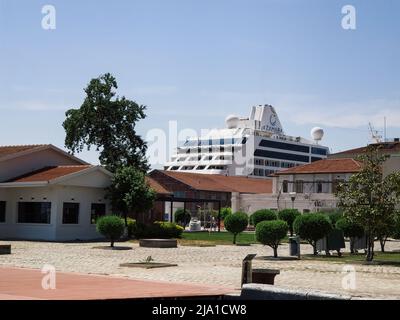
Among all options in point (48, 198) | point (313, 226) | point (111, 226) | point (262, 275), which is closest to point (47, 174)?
point (48, 198)

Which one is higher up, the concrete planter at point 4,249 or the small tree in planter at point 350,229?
the small tree in planter at point 350,229

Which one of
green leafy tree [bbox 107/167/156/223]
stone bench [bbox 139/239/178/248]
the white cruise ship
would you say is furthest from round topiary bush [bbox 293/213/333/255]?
the white cruise ship

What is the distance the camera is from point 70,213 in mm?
33844

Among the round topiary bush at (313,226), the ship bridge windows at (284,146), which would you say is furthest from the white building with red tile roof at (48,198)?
the ship bridge windows at (284,146)

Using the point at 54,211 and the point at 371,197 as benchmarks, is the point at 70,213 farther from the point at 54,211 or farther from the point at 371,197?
the point at 371,197

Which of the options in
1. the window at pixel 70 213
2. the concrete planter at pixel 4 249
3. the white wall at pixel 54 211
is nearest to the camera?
the concrete planter at pixel 4 249

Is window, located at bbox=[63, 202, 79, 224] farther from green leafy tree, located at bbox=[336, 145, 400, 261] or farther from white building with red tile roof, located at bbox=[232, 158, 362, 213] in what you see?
white building with red tile roof, located at bbox=[232, 158, 362, 213]

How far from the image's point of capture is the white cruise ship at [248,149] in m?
127

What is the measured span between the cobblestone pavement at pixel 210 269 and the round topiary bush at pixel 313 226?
2.46 meters

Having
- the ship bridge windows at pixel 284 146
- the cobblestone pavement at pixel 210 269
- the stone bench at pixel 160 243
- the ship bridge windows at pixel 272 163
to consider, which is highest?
the ship bridge windows at pixel 284 146

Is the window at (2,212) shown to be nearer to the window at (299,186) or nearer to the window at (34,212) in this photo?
the window at (34,212)

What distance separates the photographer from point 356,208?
73.3 ft

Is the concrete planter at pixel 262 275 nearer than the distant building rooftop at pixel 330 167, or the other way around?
the concrete planter at pixel 262 275

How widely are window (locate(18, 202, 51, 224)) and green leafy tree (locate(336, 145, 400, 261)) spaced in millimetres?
16753
